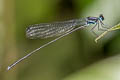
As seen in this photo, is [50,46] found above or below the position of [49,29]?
below

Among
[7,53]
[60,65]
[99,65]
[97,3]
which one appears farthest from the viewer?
[60,65]

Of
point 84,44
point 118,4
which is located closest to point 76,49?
point 84,44

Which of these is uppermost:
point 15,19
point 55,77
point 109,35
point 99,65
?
point 15,19

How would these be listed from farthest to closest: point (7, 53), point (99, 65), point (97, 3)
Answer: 1. point (7, 53)
2. point (97, 3)
3. point (99, 65)

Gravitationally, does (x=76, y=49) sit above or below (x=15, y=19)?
below

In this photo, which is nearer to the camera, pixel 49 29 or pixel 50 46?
pixel 49 29

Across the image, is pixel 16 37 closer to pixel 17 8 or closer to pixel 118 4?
pixel 17 8

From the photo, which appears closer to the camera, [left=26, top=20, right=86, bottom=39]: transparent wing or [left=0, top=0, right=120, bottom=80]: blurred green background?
[left=26, top=20, right=86, bottom=39]: transparent wing

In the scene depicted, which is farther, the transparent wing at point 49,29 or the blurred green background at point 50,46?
the blurred green background at point 50,46
